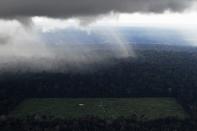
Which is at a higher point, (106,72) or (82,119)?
(106,72)

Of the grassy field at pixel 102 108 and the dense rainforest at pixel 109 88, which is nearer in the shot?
the dense rainforest at pixel 109 88

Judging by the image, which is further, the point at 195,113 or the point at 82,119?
the point at 195,113

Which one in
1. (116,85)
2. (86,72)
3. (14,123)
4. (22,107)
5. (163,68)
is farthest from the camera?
(163,68)

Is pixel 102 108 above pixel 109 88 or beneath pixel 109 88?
beneath

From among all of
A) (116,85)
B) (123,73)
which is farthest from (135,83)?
(123,73)

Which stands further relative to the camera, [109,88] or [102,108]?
[109,88]

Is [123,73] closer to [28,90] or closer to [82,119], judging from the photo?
[28,90]

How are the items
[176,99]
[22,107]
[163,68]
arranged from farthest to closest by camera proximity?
[163,68]
[176,99]
[22,107]

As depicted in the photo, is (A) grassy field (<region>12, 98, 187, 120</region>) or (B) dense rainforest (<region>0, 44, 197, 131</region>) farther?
(A) grassy field (<region>12, 98, 187, 120</region>)
